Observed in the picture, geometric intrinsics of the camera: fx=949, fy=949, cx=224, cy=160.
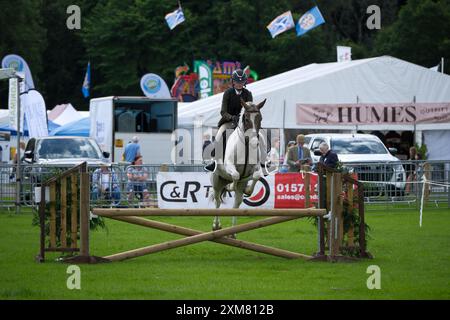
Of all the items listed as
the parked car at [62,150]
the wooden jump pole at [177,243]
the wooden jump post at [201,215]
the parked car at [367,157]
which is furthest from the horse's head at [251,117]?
the parked car at [62,150]

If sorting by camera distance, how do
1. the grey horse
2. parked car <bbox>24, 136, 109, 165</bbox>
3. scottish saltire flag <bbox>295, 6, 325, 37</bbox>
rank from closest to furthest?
1. the grey horse
2. parked car <bbox>24, 136, 109, 165</bbox>
3. scottish saltire flag <bbox>295, 6, 325, 37</bbox>

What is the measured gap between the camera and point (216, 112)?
34281 millimetres

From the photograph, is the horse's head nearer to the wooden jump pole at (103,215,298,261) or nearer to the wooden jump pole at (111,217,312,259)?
the wooden jump pole at (103,215,298,261)

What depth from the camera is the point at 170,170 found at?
88.3 ft

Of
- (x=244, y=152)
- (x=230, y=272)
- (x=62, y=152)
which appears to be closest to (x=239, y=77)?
(x=244, y=152)

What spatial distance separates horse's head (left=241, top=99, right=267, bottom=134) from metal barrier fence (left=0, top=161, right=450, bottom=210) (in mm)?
9999

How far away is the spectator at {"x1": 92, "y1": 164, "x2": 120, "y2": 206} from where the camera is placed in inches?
1010

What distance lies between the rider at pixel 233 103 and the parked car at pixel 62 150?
12.3m

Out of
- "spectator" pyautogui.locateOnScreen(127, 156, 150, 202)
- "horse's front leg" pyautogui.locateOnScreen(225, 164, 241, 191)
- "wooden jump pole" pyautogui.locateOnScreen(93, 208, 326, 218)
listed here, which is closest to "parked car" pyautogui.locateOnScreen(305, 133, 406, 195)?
"spectator" pyautogui.locateOnScreen(127, 156, 150, 202)

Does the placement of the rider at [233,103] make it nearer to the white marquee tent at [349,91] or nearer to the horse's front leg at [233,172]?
the horse's front leg at [233,172]

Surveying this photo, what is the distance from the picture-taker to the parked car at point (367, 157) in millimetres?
26859

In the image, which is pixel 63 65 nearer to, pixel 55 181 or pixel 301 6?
pixel 301 6

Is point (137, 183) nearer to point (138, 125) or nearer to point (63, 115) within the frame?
point (138, 125)
